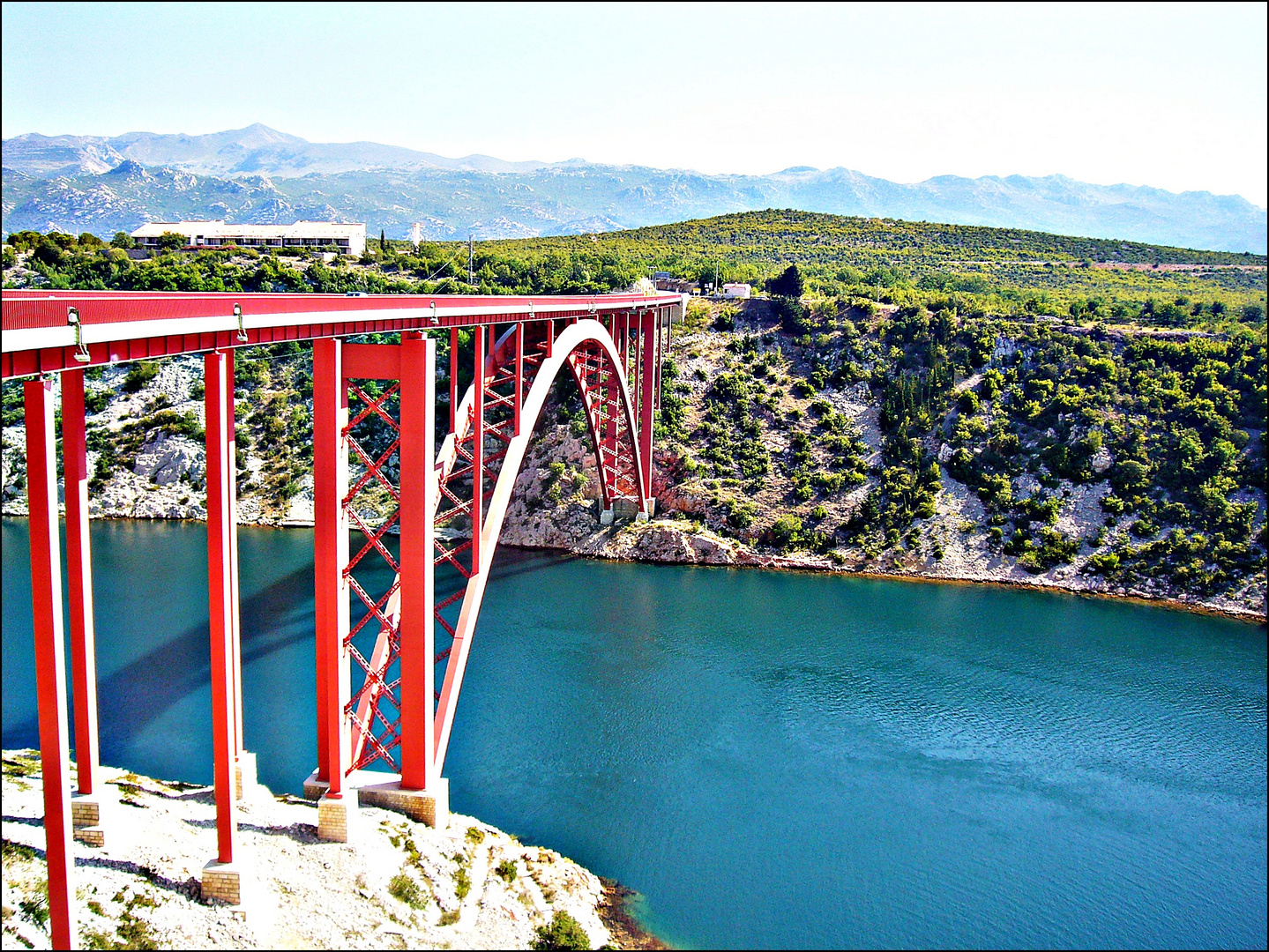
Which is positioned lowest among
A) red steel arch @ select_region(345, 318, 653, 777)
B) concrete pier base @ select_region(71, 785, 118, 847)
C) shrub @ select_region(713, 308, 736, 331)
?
concrete pier base @ select_region(71, 785, 118, 847)

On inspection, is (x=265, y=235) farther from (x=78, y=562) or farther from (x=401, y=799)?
(x=78, y=562)

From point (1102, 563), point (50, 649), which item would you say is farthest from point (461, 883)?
point (1102, 563)

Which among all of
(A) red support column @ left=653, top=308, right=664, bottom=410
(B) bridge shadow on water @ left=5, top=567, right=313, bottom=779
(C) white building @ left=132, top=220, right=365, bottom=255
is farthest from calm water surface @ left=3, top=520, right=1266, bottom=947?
(C) white building @ left=132, top=220, right=365, bottom=255

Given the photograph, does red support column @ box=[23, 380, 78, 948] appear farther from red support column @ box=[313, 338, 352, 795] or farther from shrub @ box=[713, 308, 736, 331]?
shrub @ box=[713, 308, 736, 331]

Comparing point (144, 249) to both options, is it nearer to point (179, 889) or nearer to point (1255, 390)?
point (179, 889)

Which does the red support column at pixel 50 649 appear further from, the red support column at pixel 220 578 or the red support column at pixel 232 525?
the red support column at pixel 232 525

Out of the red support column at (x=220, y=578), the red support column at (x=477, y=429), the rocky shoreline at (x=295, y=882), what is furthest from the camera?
the red support column at (x=477, y=429)

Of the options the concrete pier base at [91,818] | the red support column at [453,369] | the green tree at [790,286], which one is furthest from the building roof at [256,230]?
the concrete pier base at [91,818]
